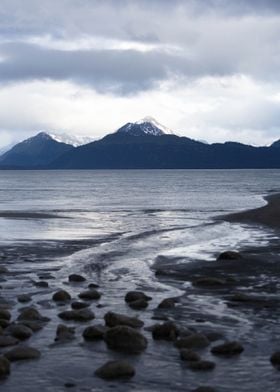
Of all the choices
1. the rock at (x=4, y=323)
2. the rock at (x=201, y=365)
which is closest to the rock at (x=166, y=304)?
the rock at (x=4, y=323)

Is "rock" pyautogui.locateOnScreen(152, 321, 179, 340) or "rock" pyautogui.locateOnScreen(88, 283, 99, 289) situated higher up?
"rock" pyautogui.locateOnScreen(152, 321, 179, 340)

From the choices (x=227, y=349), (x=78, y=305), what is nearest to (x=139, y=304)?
(x=78, y=305)

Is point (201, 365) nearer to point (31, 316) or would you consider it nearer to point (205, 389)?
point (205, 389)

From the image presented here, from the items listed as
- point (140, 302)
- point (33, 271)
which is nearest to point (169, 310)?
point (140, 302)

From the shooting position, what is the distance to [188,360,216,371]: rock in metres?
11.8

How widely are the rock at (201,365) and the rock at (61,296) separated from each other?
22.5ft

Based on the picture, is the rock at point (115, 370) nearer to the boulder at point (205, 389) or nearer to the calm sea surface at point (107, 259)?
the calm sea surface at point (107, 259)

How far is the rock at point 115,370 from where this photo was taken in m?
11.4

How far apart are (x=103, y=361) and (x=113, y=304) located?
5340mm

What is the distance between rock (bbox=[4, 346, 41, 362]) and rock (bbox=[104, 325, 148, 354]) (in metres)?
1.65

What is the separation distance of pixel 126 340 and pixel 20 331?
8.24ft

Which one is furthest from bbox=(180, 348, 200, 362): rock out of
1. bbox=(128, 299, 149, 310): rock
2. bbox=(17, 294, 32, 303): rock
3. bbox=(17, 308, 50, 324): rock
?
bbox=(17, 294, 32, 303): rock

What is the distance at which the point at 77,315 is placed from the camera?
15773mm

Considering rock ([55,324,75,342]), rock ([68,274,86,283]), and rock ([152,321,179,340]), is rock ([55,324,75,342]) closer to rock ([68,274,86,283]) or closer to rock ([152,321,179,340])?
rock ([152,321,179,340])
